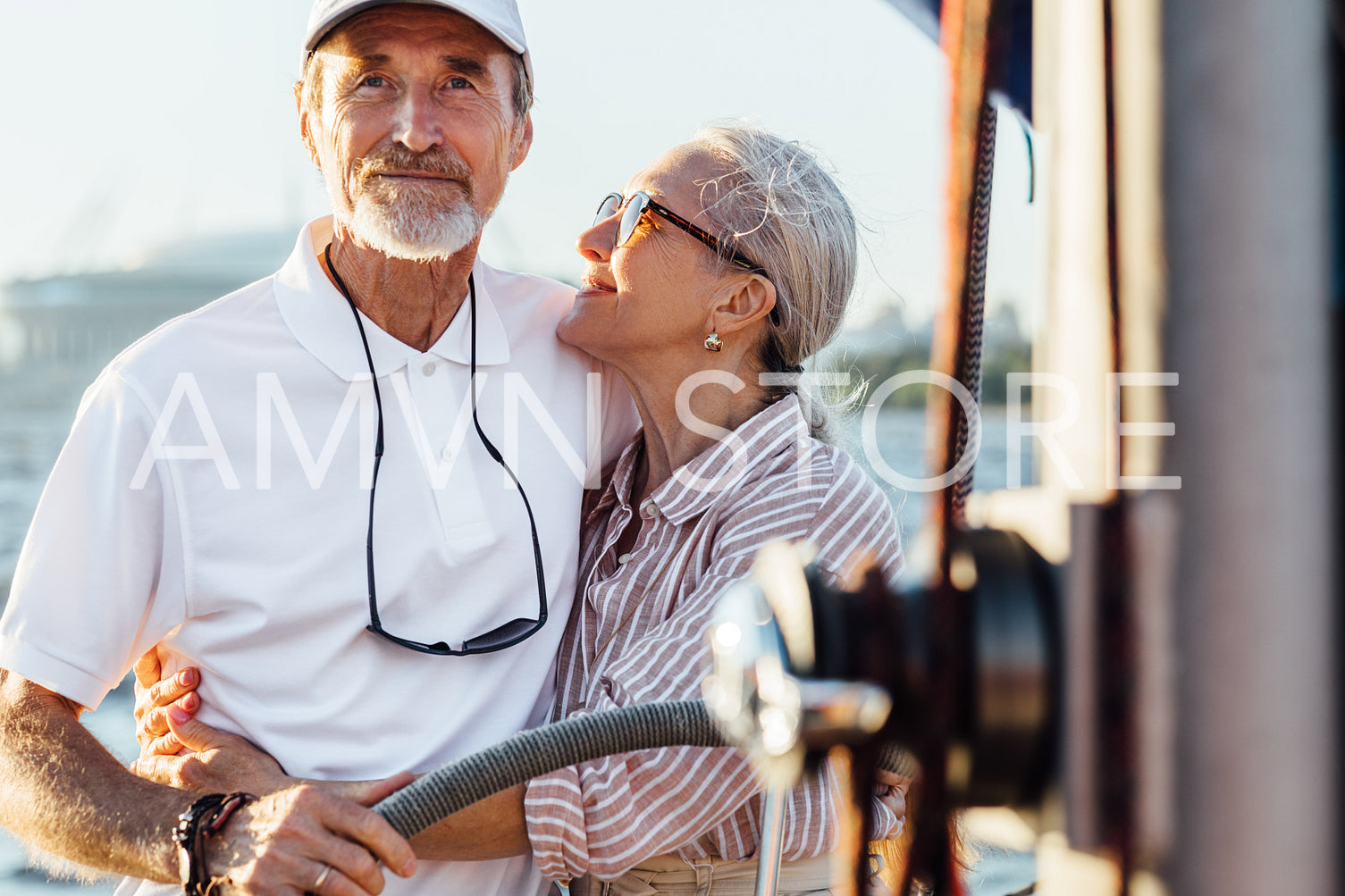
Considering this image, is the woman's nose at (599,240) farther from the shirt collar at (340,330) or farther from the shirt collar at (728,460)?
the shirt collar at (728,460)

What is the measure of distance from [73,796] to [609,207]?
50.1 inches

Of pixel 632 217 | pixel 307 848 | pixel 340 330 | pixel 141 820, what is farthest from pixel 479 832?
pixel 632 217

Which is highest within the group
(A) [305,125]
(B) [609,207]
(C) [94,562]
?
(A) [305,125]

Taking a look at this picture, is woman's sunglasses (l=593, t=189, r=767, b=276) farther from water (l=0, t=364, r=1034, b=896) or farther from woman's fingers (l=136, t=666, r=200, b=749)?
woman's fingers (l=136, t=666, r=200, b=749)

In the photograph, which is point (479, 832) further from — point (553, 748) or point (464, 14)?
point (464, 14)

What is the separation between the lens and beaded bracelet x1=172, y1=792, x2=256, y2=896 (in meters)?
1.38

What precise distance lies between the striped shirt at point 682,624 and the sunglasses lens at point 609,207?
43cm

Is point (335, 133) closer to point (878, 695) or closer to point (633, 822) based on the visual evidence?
point (633, 822)

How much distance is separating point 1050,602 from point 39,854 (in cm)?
166

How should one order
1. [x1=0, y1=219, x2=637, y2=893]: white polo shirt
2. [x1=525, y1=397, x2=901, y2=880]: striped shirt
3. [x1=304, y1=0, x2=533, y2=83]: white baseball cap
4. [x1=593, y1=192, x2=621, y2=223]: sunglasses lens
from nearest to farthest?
[x1=525, y1=397, x2=901, y2=880]: striped shirt
[x1=0, y1=219, x2=637, y2=893]: white polo shirt
[x1=304, y1=0, x2=533, y2=83]: white baseball cap
[x1=593, y1=192, x2=621, y2=223]: sunglasses lens

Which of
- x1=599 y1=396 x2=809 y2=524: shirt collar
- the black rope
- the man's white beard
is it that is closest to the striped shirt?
x1=599 y1=396 x2=809 y2=524: shirt collar

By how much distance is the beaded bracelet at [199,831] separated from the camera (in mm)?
1379

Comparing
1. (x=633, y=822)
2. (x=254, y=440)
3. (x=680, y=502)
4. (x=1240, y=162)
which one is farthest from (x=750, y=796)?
(x=1240, y=162)

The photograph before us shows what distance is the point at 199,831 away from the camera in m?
1.38
